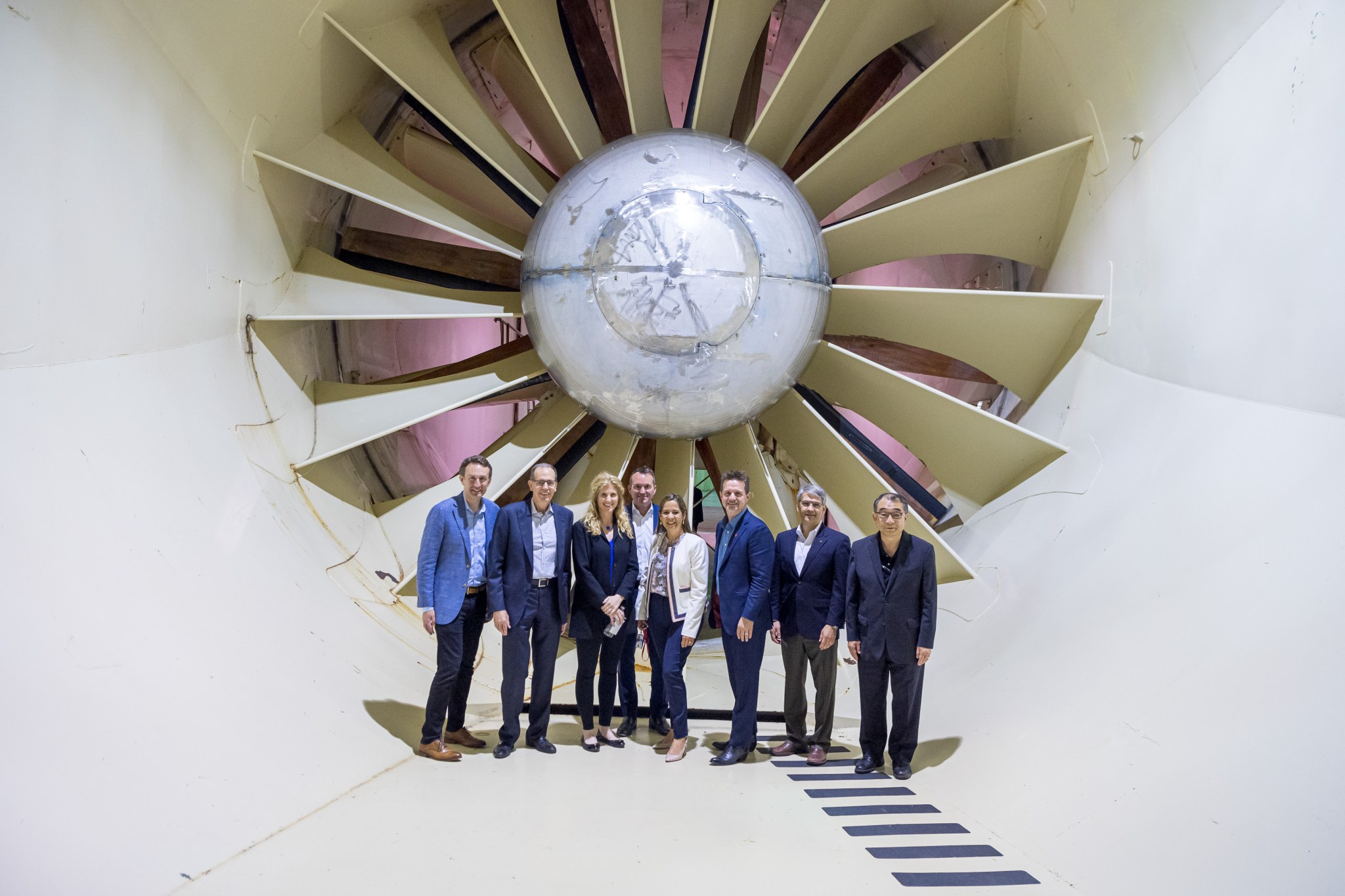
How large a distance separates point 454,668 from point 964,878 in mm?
1660

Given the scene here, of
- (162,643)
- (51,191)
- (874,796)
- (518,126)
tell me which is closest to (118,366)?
(51,191)

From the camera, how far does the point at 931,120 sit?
12.5 feet

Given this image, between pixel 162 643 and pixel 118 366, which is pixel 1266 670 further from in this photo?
pixel 118 366

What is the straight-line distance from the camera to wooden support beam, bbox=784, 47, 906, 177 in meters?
4.50

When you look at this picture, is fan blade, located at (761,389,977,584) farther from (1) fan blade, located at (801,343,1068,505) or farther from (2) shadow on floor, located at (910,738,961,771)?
(2) shadow on floor, located at (910,738,961,771)

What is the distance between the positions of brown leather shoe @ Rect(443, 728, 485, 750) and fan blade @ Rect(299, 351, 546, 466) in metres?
1.15

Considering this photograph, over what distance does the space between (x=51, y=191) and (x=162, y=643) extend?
44.7 inches

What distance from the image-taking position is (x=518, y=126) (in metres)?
5.32

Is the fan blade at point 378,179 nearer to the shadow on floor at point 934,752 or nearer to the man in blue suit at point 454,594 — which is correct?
the man in blue suit at point 454,594

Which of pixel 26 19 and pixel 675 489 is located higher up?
pixel 26 19

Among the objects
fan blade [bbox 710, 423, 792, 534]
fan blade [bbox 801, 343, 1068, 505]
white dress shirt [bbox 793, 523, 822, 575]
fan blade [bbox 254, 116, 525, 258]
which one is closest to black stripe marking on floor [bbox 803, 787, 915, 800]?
white dress shirt [bbox 793, 523, 822, 575]

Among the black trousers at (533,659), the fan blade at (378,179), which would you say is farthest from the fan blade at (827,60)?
the black trousers at (533,659)

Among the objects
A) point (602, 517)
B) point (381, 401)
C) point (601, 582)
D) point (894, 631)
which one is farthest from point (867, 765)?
point (381, 401)

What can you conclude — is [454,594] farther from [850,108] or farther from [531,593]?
[850,108]
